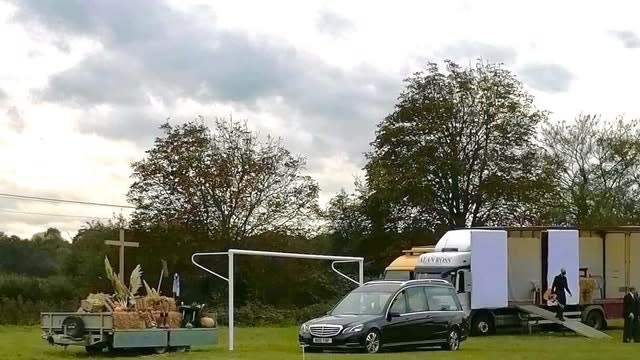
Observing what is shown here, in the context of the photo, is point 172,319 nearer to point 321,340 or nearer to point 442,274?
point 321,340

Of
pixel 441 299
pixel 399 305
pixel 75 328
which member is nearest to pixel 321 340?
pixel 399 305

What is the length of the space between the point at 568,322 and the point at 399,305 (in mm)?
11047

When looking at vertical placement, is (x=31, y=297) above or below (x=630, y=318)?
below

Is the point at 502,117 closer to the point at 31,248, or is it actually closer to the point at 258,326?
the point at 258,326

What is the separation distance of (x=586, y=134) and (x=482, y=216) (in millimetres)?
12359

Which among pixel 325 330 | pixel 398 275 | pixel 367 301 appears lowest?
pixel 325 330

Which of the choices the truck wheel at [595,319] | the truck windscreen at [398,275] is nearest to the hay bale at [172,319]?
the truck windscreen at [398,275]

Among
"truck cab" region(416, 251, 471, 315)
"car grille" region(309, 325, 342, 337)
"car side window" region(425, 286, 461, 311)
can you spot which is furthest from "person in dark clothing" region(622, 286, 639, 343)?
"car grille" region(309, 325, 342, 337)

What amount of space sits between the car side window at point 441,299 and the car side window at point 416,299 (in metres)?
0.17

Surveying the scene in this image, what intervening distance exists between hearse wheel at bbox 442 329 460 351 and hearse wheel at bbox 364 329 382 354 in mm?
2419

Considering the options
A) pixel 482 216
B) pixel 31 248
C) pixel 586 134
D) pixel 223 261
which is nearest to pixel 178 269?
pixel 223 261

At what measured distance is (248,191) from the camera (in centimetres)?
5216

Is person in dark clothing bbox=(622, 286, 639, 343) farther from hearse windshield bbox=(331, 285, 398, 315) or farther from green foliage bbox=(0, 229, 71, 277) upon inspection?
green foliage bbox=(0, 229, 71, 277)

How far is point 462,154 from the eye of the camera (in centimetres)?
5353
